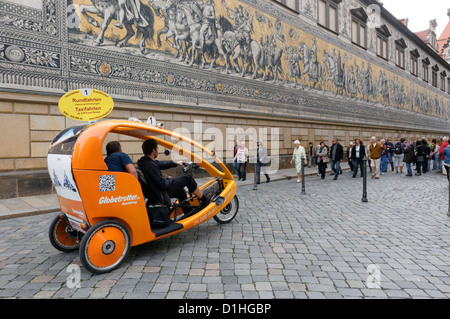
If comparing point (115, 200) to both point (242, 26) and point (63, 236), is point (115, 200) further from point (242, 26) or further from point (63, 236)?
point (242, 26)

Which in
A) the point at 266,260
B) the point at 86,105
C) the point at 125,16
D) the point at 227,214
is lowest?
the point at 266,260

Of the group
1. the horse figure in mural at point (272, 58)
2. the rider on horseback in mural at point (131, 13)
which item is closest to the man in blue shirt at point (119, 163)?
the rider on horseback in mural at point (131, 13)

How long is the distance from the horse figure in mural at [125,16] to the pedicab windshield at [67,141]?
736cm

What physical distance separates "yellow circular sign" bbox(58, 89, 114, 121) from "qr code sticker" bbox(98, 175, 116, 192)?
2175 mm

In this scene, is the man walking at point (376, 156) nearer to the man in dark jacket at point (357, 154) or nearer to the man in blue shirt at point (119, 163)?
the man in dark jacket at point (357, 154)

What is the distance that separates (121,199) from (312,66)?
1883 cm

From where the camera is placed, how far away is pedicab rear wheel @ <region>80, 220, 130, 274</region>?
3.48 metres

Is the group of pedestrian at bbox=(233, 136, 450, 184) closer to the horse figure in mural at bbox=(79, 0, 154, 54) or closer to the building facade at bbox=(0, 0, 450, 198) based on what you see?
the building facade at bbox=(0, 0, 450, 198)

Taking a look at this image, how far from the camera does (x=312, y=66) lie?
793 inches

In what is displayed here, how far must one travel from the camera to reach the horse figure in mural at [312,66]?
1936 centimetres

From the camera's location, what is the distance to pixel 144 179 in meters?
4.29

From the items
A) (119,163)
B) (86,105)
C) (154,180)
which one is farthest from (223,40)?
(119,163)

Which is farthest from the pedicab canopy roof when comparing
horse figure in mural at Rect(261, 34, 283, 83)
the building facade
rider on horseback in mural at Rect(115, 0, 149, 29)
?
horse figure in mural at Rect(261, 34, 283, 83)
